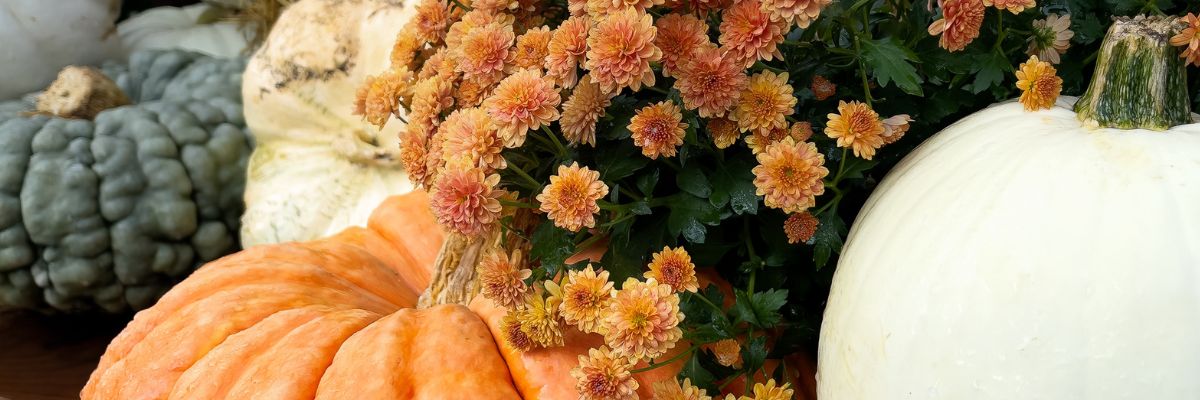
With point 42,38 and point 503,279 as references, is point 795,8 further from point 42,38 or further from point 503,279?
point 42,38

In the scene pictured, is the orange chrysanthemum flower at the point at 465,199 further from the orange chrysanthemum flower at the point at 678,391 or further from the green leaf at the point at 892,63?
the green leaf at the point at 892,63

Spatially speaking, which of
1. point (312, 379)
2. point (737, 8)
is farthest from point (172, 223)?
point (737, 8)

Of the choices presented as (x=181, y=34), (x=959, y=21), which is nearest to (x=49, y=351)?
(x=181, y=34)

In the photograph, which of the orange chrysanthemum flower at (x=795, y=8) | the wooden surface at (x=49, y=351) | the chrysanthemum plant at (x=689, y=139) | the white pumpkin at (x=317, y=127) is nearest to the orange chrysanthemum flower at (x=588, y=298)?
the chrysanthemum plant at (x=689, y=139)

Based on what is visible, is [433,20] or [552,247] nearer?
[552,247]

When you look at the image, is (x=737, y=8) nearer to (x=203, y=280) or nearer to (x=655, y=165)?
(x=655, y=165)
